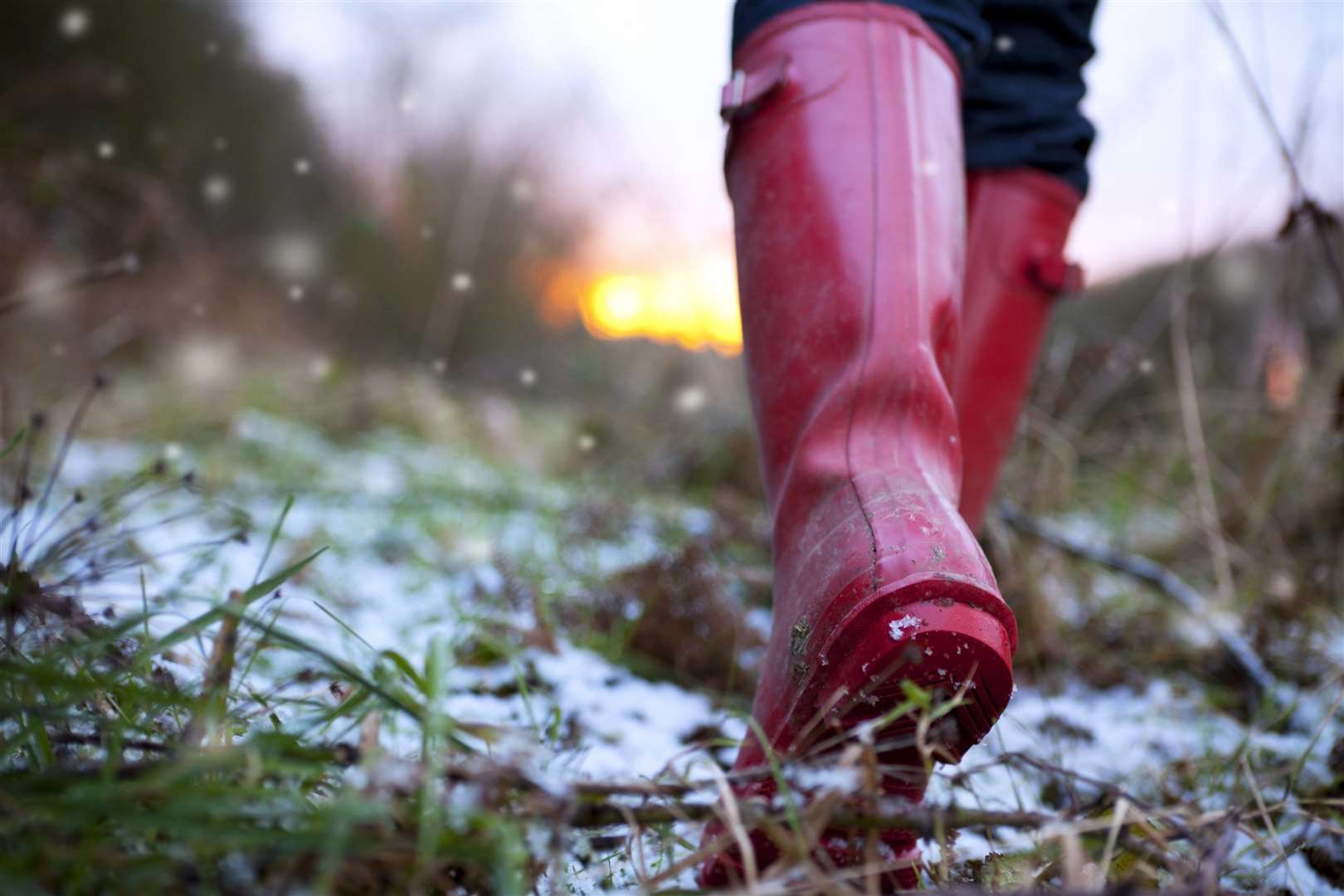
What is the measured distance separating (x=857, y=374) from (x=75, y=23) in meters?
4.60

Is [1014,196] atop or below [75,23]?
below

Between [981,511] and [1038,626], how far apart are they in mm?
348

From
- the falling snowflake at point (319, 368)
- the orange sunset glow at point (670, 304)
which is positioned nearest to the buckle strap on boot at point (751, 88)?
the orange sunset glow at point (670, 304)

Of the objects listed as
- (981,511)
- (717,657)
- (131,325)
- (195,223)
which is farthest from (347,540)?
(195,223)

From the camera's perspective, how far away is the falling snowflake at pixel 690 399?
3.53 metres

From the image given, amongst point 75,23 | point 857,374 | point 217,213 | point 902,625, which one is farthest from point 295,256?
point 902,625

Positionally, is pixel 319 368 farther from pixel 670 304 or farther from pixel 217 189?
pixel 670 304

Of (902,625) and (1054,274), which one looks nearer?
(902,625)

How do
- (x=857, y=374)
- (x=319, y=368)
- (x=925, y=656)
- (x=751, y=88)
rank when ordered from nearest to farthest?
(x=925, y=656) < (x=857, y=374) < (x=751, y=88) < (x=319, y=368)

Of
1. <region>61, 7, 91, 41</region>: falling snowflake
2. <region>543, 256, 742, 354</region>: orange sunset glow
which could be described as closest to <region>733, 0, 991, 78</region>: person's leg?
<region>543, 256, 742, 354</region>: orange sunset glow

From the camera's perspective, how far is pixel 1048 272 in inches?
47.9

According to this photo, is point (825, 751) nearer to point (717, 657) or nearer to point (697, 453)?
point (717, 657)

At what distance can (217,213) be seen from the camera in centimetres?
446

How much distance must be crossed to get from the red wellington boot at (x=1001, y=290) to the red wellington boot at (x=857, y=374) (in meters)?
0.22
